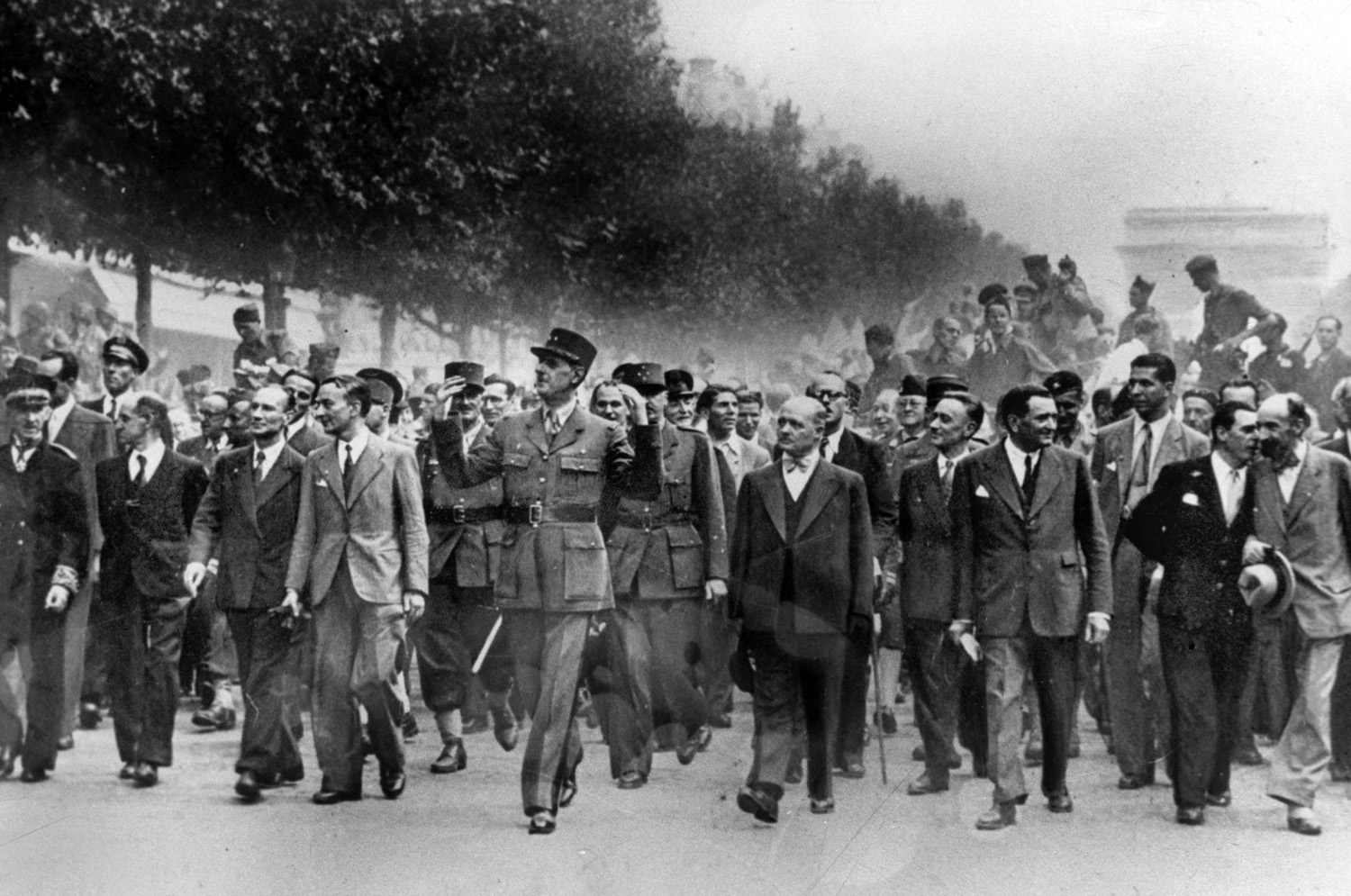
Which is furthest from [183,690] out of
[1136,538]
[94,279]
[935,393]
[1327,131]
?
[1327,131]

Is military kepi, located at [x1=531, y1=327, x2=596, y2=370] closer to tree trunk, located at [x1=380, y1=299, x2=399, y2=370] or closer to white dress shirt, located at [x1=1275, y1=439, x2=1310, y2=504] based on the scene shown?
white dress shirt, located at [x1=1275, y1=439, x2=1310, y2=504]

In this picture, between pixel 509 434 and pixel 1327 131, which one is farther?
pixel 1327 131

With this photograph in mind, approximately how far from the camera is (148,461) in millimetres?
7277

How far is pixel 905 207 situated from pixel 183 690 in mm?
6064

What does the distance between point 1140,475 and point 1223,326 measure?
3.21m

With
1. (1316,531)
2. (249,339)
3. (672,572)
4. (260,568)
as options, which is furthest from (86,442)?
(1316,531)

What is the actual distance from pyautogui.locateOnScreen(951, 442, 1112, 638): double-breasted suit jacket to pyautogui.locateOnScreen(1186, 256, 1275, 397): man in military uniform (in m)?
3.92

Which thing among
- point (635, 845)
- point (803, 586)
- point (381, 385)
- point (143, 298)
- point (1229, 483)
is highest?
point (143, 298)

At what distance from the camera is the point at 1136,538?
6.91 metres

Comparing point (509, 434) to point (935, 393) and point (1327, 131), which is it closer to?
point (935, 393)

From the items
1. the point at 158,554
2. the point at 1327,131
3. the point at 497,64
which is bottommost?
the point at 158,554

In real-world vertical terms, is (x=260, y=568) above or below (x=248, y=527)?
below

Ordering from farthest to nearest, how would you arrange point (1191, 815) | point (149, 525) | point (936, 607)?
point (936, 607) < point (149, 525) < point (1191, 815)

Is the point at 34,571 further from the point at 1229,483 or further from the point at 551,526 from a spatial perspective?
the point at 1229,483
